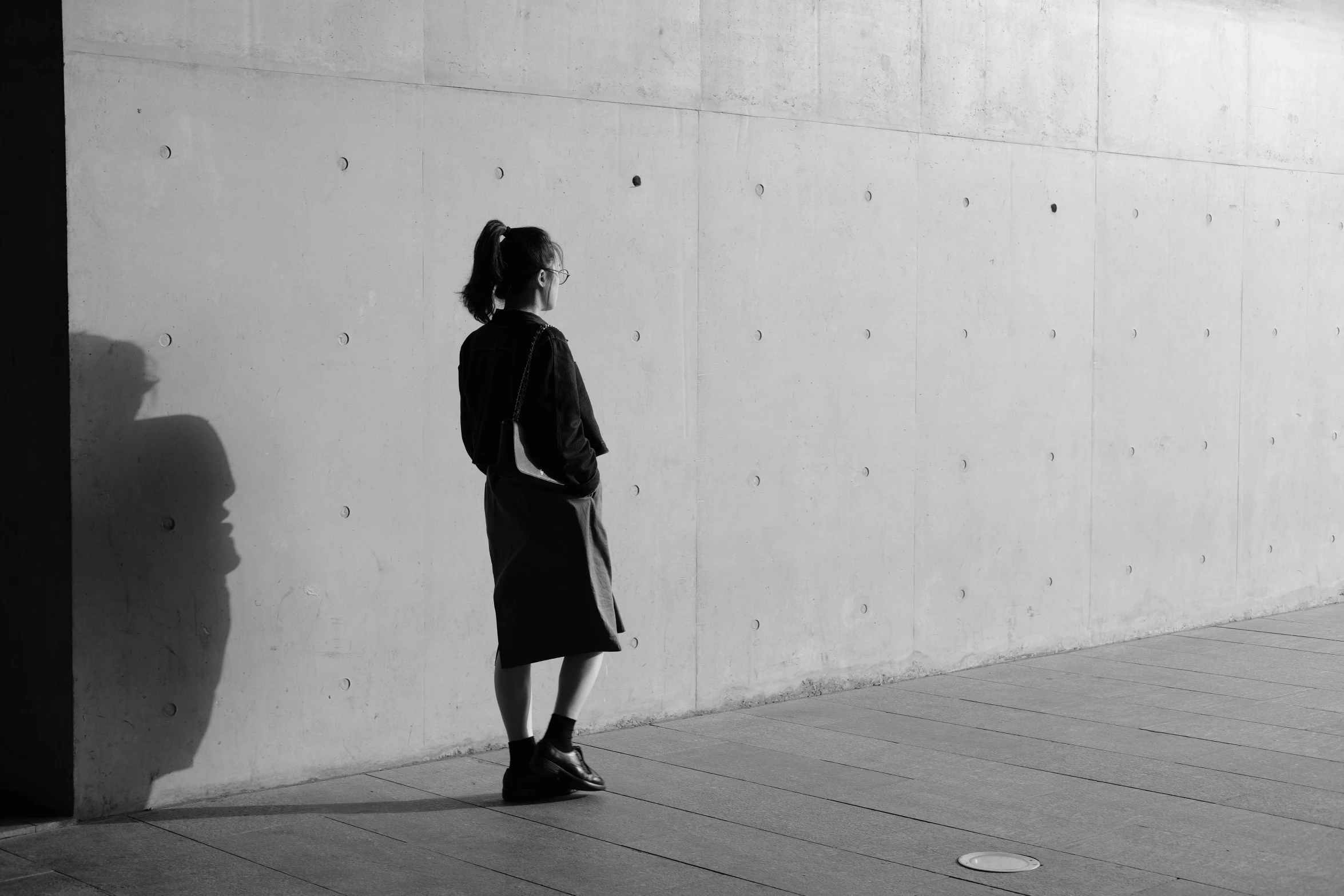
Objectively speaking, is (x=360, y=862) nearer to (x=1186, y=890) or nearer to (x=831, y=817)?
(x=831, y=817)

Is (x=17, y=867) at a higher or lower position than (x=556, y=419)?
lower

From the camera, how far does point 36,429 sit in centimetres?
506

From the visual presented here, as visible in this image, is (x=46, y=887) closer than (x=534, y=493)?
Yes

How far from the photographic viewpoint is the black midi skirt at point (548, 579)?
5.14m

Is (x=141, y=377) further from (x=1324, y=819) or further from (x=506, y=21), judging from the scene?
(x=1324, y=819)

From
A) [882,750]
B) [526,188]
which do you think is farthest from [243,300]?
[882,750]

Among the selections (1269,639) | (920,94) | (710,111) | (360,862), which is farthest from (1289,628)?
(360,862)

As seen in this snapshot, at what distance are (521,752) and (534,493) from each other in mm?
834

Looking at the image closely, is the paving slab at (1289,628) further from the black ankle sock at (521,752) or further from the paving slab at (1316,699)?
the black ankle sock at (521,752)

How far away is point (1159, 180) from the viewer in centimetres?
841

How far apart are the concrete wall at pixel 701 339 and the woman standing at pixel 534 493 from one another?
600mm

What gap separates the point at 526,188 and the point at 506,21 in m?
0.60

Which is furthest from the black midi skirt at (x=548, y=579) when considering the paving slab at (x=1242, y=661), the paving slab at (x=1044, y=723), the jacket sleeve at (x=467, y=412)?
the paving slab at (x=1242, y=661)

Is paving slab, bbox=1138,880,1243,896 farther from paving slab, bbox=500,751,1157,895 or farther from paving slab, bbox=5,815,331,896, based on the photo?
paving slab, bbox=5,815,331,896
